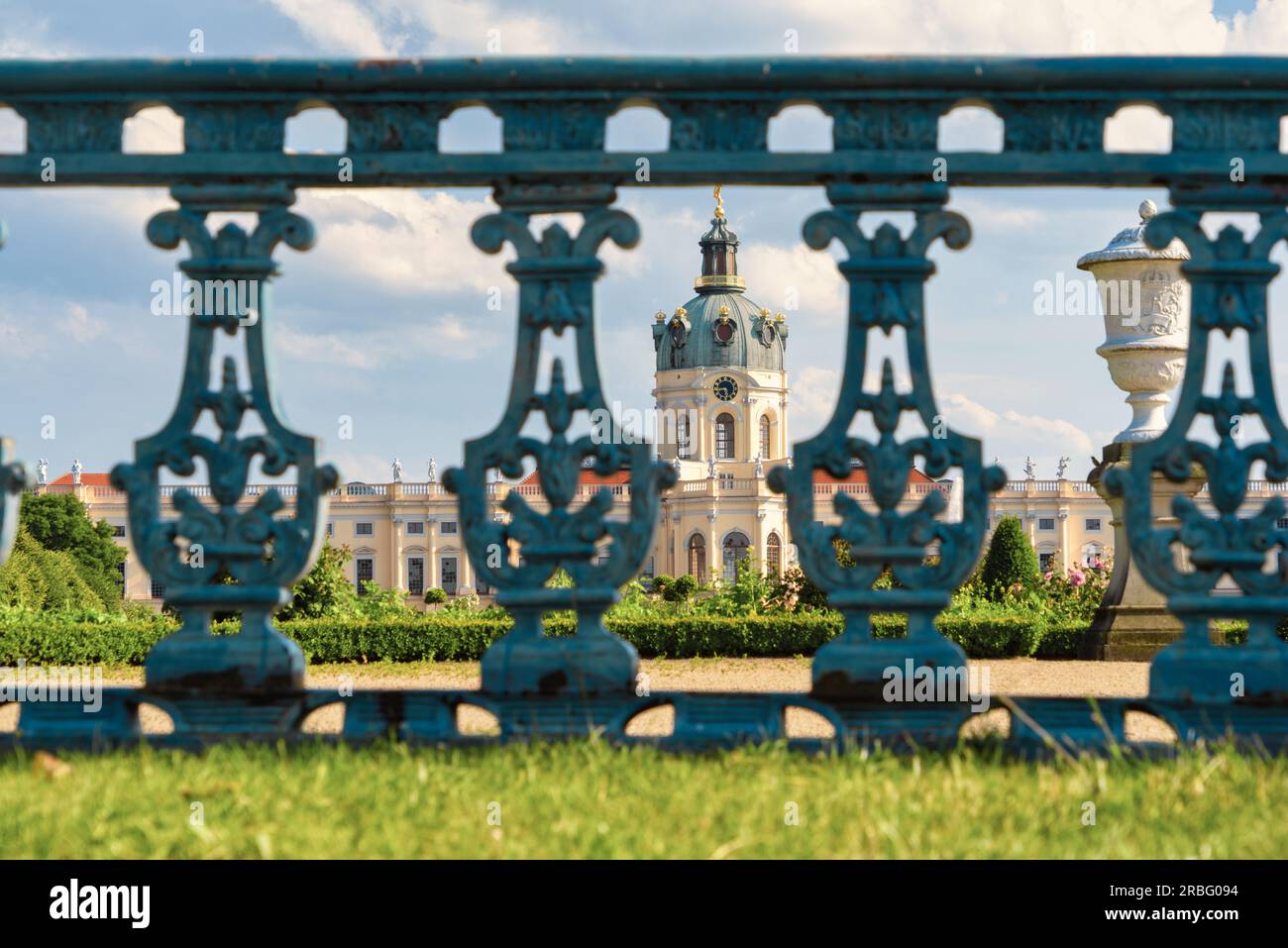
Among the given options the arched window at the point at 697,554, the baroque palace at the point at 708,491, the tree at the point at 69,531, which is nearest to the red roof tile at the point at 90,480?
the baroque palace at the point at 708,491

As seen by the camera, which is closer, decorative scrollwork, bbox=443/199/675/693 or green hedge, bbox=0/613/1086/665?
decorative scrollwork, bbox=443/199/675/693

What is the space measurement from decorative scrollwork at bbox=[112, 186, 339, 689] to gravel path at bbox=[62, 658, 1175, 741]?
3.83m

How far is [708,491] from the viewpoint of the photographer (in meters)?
68.3

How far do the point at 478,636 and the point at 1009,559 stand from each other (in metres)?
8.56

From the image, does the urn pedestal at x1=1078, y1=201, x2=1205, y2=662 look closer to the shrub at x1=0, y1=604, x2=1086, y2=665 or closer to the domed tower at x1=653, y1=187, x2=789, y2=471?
the shrub at x1=0, y1=604, x2=1086, y2=665

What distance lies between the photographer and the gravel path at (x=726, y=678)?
774cm

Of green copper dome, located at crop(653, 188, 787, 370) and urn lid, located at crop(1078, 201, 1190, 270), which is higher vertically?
green copper dome, located at crop(653, 188, 787, 370)

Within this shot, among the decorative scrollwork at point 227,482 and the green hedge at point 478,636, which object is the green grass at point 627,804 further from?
the green hedge at point 478,636

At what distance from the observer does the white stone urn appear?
38.9ft

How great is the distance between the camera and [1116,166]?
11.1 ft

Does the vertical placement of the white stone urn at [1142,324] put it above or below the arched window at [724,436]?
below

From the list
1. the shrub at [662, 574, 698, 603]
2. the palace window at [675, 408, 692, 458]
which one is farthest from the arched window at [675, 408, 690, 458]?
the shrub at [662, 574, 698, 603]

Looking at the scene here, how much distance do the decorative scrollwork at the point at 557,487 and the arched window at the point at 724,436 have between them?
250 ft

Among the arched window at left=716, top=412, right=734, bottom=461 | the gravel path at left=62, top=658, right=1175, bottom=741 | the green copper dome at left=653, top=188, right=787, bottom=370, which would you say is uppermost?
the green copper dome at left=653, top=188, right=787, bottom=370
